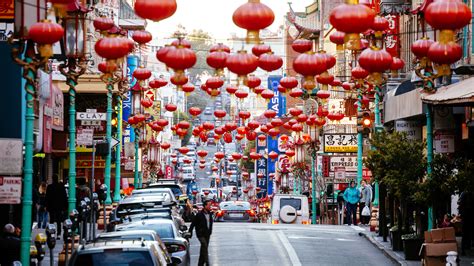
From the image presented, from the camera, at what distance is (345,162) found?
198ft

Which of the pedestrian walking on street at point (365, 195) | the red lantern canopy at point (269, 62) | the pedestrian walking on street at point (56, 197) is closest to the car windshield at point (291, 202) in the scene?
the pedestrian walking on street at point (365, 195)

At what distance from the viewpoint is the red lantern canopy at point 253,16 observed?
1861cm

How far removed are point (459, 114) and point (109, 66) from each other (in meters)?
18.5

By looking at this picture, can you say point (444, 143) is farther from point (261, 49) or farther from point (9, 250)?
point (9, 250)

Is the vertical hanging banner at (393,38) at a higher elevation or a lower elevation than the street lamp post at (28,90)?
higher

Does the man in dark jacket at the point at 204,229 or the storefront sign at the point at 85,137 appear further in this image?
the storefront sign at the point at 85,137

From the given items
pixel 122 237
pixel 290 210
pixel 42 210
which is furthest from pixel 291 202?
pixel 122 237

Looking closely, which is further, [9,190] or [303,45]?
[303,45]

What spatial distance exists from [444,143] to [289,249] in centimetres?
551

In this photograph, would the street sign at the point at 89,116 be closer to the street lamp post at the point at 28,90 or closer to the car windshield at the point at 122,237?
the street lamp post at the point at 28,90

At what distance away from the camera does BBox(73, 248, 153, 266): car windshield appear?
59.3 ft

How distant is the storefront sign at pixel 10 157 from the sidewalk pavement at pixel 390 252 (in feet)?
38.2

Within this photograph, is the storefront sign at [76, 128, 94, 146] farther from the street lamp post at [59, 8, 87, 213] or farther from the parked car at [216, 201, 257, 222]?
the parked car at [216, 201, 257, 222]

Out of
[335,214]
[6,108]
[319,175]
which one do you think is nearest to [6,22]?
[6,108]
